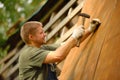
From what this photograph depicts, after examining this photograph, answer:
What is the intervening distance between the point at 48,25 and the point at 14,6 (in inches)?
225

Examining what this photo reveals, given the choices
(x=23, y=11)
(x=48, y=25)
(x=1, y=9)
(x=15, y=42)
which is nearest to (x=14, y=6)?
(x=1, y=9)

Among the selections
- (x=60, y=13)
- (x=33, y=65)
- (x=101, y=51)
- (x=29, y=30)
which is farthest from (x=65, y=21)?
(x=101, y=51)

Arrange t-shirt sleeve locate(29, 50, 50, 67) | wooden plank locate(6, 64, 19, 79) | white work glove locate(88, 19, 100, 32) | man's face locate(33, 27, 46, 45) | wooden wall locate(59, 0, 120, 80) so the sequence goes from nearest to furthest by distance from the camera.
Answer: wooden wall locate(59, 0, 120, 80)
white work glove locate(88, 19, 100, 32)
t-shirt sleeve locate(29, 50, 50, 67)
man's face locate(33, 27, 46, 45)
wooden plank locate(6, 64, 19, 79)

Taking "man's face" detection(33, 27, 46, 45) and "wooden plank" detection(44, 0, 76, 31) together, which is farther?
"wooden plank" detection(44, 0, 76, 31)

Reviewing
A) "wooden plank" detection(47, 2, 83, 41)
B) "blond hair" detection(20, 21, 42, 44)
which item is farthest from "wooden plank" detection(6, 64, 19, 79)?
"blond hair" detection(20, 21, 42, 44)

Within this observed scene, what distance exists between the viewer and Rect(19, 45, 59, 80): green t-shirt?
405cm

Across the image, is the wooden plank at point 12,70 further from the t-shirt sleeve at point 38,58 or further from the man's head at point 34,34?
the t-shirt sleeve at point 38,58

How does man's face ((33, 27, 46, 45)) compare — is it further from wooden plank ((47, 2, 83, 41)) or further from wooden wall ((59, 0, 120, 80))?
wooden plank ((47, 2, 83, 41))

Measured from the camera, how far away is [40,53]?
13.3 feet

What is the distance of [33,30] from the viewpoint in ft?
14.0

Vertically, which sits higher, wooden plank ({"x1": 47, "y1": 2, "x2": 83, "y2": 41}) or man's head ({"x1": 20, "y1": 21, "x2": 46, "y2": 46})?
man's head ({"x1": 20, "y1": 21, "x2": 46, "y2": 46})

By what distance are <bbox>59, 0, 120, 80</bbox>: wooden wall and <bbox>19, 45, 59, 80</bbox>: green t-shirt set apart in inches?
10.7

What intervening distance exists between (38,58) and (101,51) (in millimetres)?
689

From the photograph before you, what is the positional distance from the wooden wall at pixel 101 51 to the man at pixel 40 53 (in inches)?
5.0
